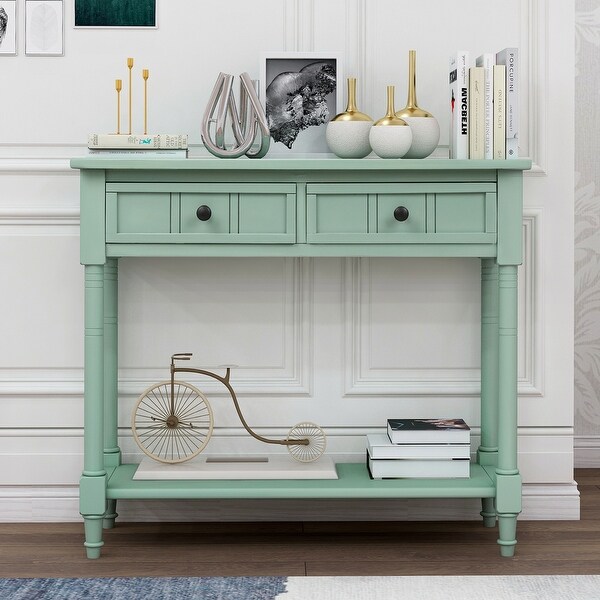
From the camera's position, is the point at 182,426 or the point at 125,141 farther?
the point at 182,426

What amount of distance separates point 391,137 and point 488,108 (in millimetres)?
255

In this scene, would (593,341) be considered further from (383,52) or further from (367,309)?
(383,52)

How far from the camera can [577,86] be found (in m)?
2.94

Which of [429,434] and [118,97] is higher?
[118,97]

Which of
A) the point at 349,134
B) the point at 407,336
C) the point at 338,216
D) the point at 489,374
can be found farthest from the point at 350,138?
the point at 489,374

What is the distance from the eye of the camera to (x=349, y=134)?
2102mm

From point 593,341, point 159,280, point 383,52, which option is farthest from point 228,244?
point 593,341

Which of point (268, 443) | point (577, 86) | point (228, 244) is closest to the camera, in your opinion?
point (228, 244)

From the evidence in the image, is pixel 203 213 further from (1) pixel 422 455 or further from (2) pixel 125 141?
(1) pixel 422 455

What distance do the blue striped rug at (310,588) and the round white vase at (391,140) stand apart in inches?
38.6

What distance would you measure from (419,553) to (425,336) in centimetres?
59

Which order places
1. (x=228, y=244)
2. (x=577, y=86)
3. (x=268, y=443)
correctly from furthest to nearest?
1. (x=577, y=86)
2. (x=268, y=443)
3. (x=228, y=244)

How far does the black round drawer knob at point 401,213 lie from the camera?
1987 mm

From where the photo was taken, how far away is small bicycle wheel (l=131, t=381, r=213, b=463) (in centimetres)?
232
